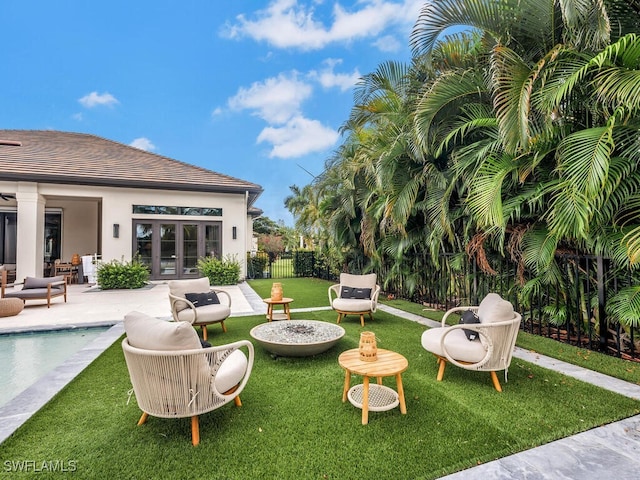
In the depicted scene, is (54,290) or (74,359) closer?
(74,359)

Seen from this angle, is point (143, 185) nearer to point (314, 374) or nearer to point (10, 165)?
point (10, 165)

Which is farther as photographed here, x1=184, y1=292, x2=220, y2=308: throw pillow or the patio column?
the patio column

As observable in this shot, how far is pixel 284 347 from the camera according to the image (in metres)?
4.18

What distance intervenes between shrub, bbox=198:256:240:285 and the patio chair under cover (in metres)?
9.81

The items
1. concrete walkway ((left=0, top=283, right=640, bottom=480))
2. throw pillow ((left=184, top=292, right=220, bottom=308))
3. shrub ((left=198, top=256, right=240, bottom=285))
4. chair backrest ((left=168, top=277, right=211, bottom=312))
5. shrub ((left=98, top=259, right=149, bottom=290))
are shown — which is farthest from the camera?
shrub ((left=198, top=256, right=240, bottom=285))

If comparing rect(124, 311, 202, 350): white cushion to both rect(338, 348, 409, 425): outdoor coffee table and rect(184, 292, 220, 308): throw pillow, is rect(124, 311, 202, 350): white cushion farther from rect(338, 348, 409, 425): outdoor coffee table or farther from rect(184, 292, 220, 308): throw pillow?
rect(184, 292, 220, 308): throw pillow

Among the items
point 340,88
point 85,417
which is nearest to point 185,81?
point 340,88

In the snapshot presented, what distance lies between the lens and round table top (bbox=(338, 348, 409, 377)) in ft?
9.55

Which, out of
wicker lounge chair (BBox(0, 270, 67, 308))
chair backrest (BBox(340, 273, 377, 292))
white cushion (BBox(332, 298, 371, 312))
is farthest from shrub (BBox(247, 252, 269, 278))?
white cushion (BBox(332, 298, 371, 312))

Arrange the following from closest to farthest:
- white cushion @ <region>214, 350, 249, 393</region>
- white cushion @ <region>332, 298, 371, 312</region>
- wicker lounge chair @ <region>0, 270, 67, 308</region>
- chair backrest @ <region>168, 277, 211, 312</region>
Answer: white cushion @ <region>214, 350, 249, 393</region> < chair backrest @ <region>168, 277, 211, 312</region> < white cushion @ <region>332, 298, 371, 312</region> < wicker lounge chair @ <region>0, 270, 67, 308</region>

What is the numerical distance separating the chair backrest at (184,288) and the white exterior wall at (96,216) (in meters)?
7.31

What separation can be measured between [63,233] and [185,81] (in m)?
15.1

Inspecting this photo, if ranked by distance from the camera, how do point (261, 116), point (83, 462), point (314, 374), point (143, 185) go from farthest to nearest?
point (261, 116) < point (143, 185) < point (314, 374) < point (83, 462)

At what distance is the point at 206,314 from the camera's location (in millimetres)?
5391
